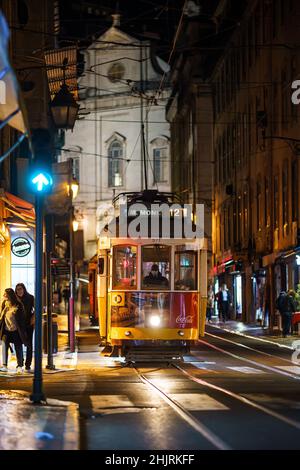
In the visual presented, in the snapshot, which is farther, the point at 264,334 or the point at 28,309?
the point at 264,334

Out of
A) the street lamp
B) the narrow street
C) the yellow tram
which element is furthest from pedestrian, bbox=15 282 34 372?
the street lamp

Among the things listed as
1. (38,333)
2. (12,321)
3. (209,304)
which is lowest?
(38,333)

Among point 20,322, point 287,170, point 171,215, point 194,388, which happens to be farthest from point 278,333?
point 194,388

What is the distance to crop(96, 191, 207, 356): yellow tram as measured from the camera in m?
22.1

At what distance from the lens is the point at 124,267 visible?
22500 mm

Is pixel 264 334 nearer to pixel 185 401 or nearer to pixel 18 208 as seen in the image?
pixel 18 208

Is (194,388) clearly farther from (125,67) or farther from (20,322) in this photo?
(125,67)

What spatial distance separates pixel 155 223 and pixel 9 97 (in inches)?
454

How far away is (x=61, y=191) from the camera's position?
31.2 metres

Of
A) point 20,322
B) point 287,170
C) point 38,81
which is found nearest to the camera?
point 20,322

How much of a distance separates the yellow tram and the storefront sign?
6533 millimetres

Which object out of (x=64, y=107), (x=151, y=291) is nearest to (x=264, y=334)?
(x=151, y=291)

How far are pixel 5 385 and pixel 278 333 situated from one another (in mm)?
23044
